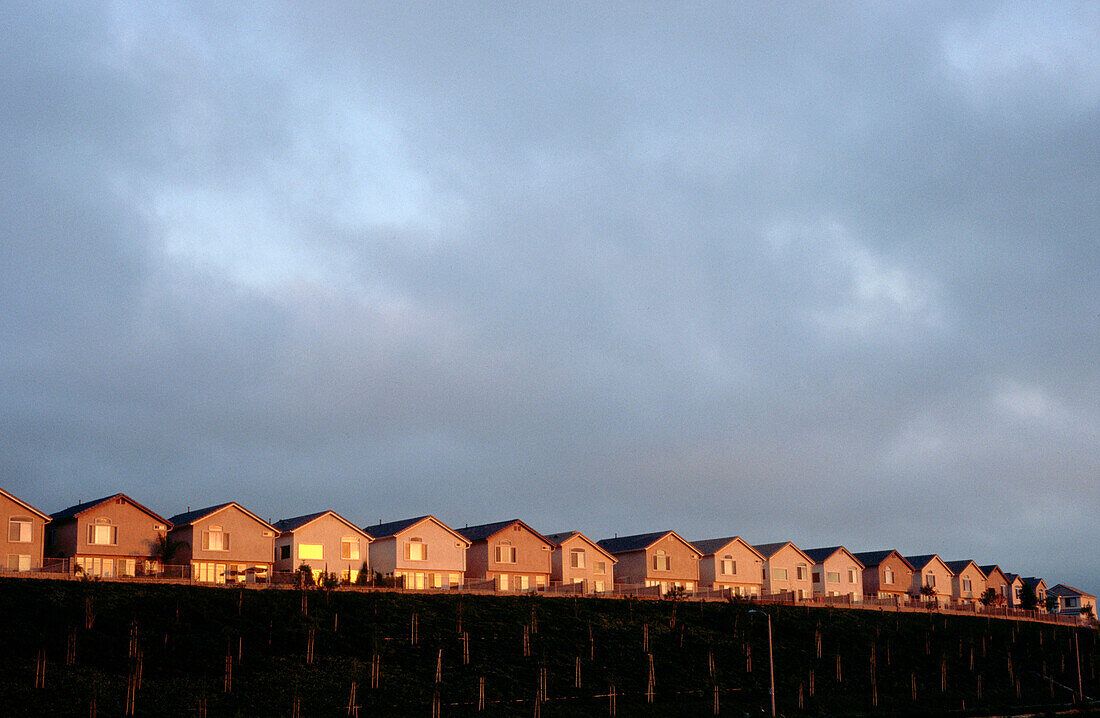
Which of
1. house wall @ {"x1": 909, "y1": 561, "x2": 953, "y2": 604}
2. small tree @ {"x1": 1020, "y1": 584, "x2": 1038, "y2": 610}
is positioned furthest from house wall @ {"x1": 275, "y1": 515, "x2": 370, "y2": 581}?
small tree @ {"x1": 1020, "y1": 584, "x2": 1038, "y2": 610}

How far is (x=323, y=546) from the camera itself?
6562 centimetres

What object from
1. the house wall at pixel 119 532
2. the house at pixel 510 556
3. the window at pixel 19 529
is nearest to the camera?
the window at pixel 19 529

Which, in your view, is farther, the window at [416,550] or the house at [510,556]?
the house at [510,556]

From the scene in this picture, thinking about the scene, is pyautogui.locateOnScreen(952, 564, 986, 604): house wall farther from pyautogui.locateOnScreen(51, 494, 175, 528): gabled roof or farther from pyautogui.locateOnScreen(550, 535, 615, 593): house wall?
pyautogui.locateOnScreen(51, 494, 175, 528): gabled roof

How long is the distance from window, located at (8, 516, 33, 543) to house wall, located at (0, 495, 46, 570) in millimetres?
106

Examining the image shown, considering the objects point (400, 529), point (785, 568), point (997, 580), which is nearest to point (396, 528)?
point (400, 529)

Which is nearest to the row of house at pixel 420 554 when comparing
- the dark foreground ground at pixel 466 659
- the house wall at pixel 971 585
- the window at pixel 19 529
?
the window at pixel 19 529

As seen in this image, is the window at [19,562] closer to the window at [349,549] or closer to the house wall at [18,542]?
the house wall at [18,542]

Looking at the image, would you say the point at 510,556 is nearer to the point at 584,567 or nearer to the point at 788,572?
the point at 584,567

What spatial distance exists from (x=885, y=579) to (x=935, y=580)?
7.74 metres

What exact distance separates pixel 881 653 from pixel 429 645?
26.2m

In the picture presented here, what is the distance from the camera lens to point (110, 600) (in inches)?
1844

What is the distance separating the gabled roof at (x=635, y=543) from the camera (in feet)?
258

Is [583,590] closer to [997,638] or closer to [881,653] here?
[881,653]
